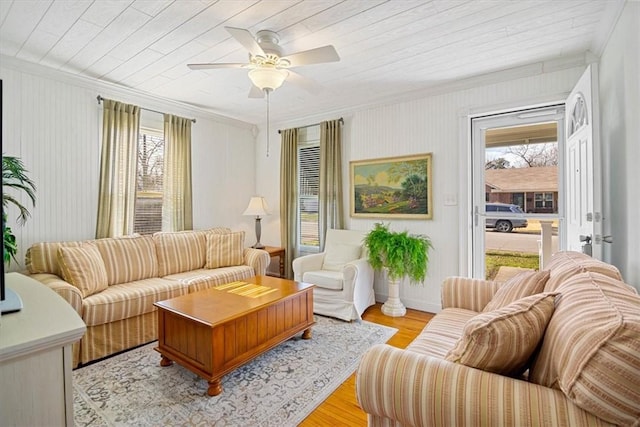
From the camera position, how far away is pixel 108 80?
3285 mm

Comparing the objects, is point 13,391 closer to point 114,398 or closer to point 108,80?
point 114,398

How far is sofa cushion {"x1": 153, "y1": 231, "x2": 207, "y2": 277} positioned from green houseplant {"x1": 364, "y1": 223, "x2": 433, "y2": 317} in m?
2.00

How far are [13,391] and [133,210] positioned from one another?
10.5 feet

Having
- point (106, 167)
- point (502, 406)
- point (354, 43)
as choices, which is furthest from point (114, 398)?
point (354, 43)

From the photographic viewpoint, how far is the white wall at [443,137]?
3042 millimetres

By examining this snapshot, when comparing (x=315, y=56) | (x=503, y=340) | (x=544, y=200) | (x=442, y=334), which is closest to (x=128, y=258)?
(x=315, y=56)

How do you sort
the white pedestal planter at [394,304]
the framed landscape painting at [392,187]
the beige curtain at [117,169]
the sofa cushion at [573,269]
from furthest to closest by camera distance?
the framed landscape painting at [392,187] → the white pedestal planter at [394,304] → the beige curtain at [117,169] → the sofa cushion at [573,269]

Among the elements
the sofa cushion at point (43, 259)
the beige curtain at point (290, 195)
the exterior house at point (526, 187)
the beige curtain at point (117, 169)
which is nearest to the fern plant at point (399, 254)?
the exterior house at point (526, 187)

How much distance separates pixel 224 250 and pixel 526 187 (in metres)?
3.42

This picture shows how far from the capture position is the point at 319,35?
7.80 ft

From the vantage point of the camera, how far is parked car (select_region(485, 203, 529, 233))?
3.25 meters

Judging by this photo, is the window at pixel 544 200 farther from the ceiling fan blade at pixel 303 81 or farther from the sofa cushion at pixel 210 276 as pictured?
the sofa cushion at pixel 210 276

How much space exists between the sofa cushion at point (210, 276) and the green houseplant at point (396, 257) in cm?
148

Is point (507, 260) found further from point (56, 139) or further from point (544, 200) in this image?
point (56, 139)
